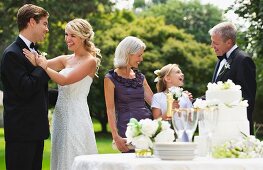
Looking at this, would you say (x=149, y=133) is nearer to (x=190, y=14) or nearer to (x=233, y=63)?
(x=233, y=63)

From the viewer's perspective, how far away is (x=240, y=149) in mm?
5449

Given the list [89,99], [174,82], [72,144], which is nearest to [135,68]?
[174,82]

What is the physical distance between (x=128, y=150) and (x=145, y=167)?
225 cm

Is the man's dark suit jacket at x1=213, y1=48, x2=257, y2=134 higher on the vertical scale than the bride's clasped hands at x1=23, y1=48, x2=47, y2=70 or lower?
lower

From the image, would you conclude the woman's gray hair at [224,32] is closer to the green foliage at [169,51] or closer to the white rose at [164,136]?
the white rose at [164,136]

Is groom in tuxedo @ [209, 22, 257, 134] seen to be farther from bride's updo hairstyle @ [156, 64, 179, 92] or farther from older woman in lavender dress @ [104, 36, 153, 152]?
older woman in lavender dress @ [104, 36, 153, 152]

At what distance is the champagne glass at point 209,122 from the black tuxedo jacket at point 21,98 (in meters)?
1.90

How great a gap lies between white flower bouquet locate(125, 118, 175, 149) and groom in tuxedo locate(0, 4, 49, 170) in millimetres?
1585

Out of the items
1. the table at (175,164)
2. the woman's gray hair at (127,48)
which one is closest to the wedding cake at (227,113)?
the table at (175,164)

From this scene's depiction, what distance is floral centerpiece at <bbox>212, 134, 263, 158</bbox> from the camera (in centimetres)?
541

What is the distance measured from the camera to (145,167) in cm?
507

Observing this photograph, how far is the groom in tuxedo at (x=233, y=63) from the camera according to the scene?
755cm

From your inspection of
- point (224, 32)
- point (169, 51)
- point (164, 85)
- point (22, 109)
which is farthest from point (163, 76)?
point (169, 51)

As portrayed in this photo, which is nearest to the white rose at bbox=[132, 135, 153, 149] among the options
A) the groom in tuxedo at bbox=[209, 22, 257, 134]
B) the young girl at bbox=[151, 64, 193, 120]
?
the young girl at bbox=[151, 64, 193, 120]
